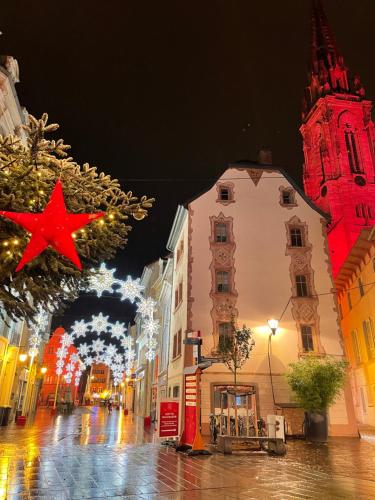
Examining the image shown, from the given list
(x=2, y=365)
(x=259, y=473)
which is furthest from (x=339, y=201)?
(x=259, y=473)

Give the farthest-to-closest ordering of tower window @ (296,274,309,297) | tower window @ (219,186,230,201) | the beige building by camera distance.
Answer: tower window @ (219,186,230,201) < tower window @ (296,274,309,297) < the beige building

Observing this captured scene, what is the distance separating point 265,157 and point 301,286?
1007cm

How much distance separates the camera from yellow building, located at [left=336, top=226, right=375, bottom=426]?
993 inches

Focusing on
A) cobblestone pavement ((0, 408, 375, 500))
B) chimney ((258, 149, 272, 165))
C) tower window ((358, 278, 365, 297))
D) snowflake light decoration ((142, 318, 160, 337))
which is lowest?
cobblestone pavement ((0, 408, 375, 500))

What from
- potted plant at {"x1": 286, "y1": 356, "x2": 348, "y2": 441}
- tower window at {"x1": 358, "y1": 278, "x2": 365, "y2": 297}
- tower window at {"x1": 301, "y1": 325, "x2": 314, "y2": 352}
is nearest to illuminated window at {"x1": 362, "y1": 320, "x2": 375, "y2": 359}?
tower window at {"x1": 358, "y1": 278, "x2": 365, "y2": 297}

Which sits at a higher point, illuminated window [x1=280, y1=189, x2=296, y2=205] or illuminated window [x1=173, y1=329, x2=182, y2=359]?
illuminated window [x1=280, y1=189, x2=296, y2=205]

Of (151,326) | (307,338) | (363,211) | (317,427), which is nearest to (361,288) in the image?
(307,338)

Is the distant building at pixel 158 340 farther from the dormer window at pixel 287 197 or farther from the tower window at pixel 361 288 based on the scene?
the tower window at pixel 361 288

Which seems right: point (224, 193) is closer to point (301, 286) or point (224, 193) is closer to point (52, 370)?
point (301, 286)

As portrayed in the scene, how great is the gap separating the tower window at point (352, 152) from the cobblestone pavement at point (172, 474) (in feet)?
172

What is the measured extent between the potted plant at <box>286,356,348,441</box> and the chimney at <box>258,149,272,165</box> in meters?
14.7

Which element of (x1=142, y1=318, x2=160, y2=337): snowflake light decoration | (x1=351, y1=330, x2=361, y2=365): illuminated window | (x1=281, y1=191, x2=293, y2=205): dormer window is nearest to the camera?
(x1=281, y1=191, x2=293, y2=205): dormer window

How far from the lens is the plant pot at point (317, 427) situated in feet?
57.1

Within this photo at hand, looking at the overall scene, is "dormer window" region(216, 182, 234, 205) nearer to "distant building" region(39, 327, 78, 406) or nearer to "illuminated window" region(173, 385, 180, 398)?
"illuminated window" region(173, 385, 180, 398)
